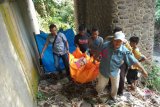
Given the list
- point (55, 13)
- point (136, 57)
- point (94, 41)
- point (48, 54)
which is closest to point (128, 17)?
point (94, 41)

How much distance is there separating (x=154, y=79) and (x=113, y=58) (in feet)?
10.2

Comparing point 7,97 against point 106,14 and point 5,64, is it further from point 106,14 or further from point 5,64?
point 106,14

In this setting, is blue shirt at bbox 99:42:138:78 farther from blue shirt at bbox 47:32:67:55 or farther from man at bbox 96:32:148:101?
blue shirt at bbox 47:32:67:55

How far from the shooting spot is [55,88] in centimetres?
648

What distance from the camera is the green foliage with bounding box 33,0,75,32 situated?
664 inches

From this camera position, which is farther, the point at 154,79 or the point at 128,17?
the point at 154,79

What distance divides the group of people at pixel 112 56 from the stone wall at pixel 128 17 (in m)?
0.91

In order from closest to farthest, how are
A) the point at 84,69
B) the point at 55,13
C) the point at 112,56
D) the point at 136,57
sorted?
the point at 112,56 < the point at 136,57 < the point at 84,69 < the point at 55,13

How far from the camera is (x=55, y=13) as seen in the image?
18094mm

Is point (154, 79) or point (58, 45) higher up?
point (58, 45)

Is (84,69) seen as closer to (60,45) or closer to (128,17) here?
(60,45)

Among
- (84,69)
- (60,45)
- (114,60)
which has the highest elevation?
(60,45)

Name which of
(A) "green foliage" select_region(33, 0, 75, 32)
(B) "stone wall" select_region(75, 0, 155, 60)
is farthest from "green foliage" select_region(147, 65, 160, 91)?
(A) "green foliage" select_region(33, 0, 75, 32)

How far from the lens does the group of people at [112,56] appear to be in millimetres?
5293
